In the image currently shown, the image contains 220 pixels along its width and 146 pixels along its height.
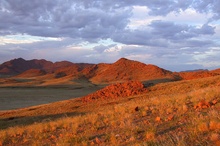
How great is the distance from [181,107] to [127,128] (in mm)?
3072

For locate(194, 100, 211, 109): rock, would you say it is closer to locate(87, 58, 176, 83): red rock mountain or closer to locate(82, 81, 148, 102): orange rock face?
locate(82, 81, 148, 102): orange rock face

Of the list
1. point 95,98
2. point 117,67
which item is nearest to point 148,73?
point 117,67

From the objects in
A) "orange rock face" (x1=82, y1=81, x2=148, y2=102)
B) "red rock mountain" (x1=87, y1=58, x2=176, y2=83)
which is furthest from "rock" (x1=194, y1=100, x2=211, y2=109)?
"red rock mountain" (x1=87, y1=58, x2=176, y2=83)

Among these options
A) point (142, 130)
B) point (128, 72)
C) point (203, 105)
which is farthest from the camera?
point (128, 72)

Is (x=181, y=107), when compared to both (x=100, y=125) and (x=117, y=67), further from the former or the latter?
(x=117, y=67)

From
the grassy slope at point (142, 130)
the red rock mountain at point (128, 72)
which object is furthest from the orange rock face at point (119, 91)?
the red rock mountain at point (128, 72)

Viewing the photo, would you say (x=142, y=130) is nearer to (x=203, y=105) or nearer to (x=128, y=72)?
(x=203, y=105)

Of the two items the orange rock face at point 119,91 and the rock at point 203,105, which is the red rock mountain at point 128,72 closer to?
the orange rock face at point 119,91

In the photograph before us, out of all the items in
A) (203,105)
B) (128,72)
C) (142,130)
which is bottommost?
(142,130)

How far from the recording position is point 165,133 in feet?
27.8

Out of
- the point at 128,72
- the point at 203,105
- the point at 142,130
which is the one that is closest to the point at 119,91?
the point at 203,105

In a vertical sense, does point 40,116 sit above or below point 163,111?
below

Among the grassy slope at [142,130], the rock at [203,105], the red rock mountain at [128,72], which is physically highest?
the red rock mountain at [128,72]

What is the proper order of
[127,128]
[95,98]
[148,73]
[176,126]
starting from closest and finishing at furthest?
[176,126], [127,128], [95,98], [148,73]
